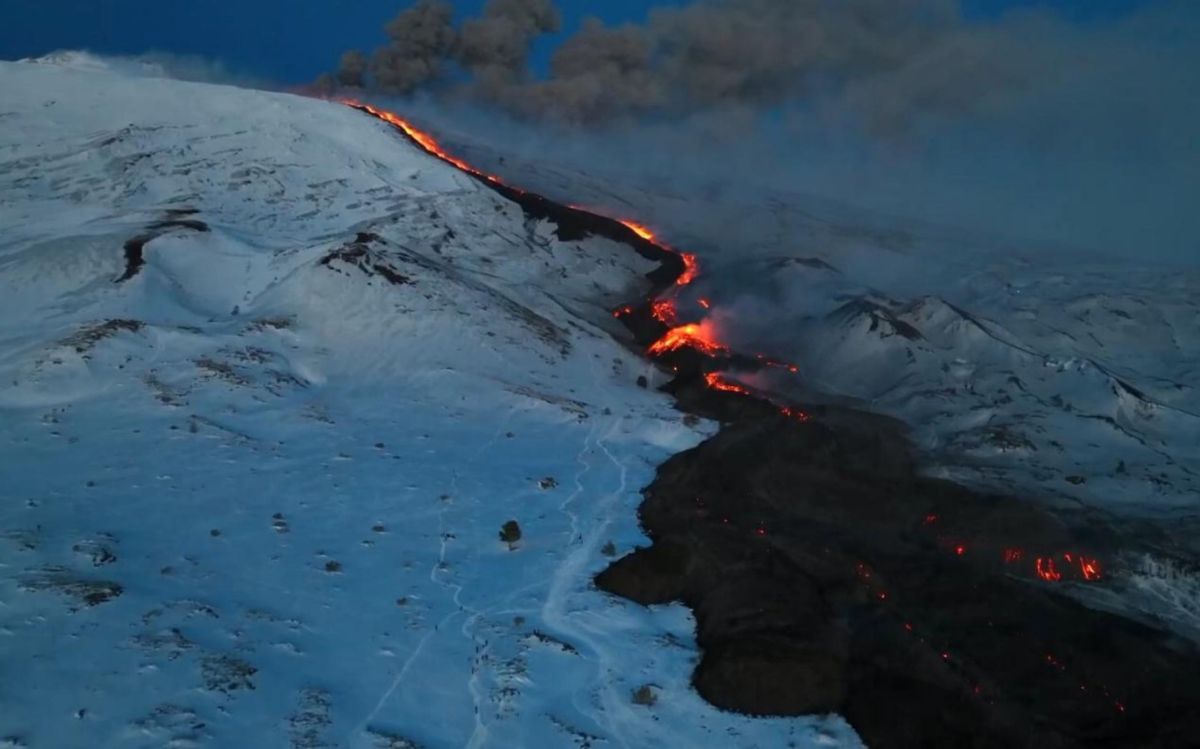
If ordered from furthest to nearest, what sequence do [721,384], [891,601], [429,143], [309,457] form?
[429,143], [721,384], [309,457], [891,601]

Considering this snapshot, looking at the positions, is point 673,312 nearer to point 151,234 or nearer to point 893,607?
point 151,234

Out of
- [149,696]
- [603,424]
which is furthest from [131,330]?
[149,696]

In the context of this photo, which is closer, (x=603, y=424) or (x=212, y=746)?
(x=212, y=746)

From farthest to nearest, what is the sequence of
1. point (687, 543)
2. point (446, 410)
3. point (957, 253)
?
point (957, 253)
point (446, 410)
point (687, 543)

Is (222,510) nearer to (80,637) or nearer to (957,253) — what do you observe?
(80,637)

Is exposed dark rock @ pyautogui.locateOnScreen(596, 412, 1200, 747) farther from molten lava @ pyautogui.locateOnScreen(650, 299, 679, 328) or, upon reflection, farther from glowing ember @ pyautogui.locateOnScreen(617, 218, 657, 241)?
glowing ember @ pyautogui.locateOnScreen(617, 218, 657, 241)

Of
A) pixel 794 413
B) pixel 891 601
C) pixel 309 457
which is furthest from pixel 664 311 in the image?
pixel 891 601

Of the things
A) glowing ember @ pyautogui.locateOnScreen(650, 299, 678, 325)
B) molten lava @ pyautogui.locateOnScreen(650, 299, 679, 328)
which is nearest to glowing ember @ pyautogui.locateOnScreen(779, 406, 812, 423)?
molten lava @ pyautogui.locateOnScreen(650, 299, 679, 328)
